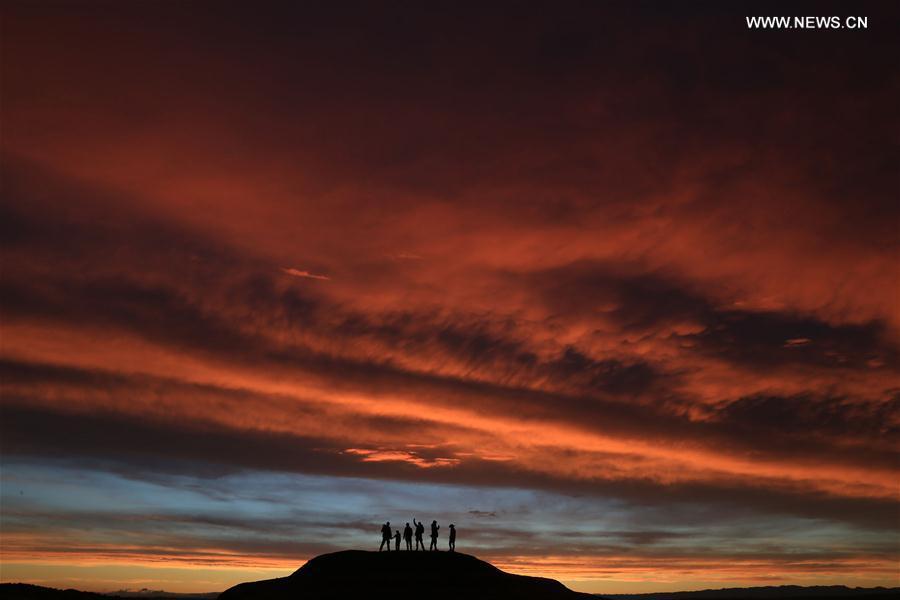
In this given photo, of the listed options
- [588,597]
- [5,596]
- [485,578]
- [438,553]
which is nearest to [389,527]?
[438,553]

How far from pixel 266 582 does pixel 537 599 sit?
70.6ft

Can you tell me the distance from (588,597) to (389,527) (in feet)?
54.7

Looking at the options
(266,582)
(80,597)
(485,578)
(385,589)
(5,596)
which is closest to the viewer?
(385,589)

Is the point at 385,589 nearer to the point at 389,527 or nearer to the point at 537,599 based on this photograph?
the point at 389,527

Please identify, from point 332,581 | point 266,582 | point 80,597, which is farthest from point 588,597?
point 80,597

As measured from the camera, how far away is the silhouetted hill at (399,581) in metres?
48.8

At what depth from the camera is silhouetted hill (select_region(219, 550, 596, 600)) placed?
160ft

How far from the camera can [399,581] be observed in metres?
49.7

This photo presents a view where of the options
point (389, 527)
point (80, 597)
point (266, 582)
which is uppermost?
point (389, 527)

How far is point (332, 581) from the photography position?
168 feet

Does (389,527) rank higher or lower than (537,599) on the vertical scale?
higher

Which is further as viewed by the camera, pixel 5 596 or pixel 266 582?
pixel 5 596

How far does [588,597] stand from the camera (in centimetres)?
5731

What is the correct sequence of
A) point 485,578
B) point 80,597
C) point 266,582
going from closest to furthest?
point 485,578
point 266,582
point 80,597
